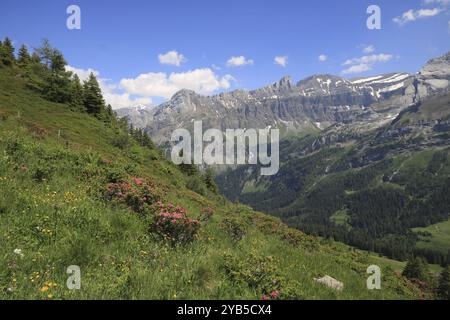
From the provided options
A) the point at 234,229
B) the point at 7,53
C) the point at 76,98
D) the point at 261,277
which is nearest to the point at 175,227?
the point at 234,229

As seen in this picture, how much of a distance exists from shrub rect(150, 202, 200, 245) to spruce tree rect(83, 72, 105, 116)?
173 ft

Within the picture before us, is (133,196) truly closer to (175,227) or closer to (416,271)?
(175,227)

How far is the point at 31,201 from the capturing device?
10.3 m

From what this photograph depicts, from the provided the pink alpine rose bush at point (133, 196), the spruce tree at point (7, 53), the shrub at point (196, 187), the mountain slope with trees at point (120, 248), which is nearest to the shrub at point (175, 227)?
the mountain slope with trees at point (120, 248)

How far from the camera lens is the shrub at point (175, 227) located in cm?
1027

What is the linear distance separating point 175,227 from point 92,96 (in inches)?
2103

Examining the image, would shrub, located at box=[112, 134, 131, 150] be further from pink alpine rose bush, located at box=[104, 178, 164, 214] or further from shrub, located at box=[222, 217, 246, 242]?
shrub, located at box=[222, 217, 246, 242]

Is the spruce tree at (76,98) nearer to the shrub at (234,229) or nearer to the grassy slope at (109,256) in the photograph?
the grassy slope at (109,256)

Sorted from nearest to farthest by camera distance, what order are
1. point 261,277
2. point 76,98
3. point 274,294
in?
point 274,294, point 261,277, point 76,98

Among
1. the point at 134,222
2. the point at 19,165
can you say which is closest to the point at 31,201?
the point at 134,222

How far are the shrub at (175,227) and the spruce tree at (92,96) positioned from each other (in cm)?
5266

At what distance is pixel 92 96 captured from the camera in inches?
2292

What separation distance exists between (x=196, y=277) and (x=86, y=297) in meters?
2.17

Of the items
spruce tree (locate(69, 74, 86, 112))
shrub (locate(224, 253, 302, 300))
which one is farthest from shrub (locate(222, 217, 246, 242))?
spruce tree (locate(69, 74, 86, 112))
